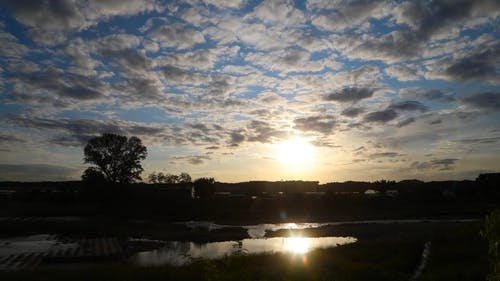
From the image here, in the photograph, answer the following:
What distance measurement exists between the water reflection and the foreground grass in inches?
270

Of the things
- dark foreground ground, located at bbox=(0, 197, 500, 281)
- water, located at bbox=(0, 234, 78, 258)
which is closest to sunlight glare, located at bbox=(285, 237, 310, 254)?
dark foreground ground, located at bbox=(0, 197, 500, 281)

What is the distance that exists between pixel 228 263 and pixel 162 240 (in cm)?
4390

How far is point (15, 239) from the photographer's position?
5016 cm

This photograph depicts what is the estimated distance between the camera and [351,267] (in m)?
26.3

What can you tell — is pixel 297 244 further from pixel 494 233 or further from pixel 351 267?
pixel 494 233

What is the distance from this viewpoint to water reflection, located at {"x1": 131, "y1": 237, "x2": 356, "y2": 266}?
37938mm

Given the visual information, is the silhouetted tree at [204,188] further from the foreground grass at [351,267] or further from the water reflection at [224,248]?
the foreground grass at [351,267]

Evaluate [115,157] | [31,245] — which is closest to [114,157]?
[115,157]

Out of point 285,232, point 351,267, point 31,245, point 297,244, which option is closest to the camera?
point 351,267

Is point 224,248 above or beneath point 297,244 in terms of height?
beneath

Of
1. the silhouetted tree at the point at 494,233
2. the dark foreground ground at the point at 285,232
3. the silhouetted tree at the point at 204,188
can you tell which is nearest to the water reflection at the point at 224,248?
the dark foreground ground at the point at 285,232

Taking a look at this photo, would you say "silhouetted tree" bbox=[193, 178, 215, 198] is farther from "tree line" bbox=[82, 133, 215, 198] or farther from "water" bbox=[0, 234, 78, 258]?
"water" bbox=[0, 234, 78, 258]

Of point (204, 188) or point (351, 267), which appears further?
point (204, 188)

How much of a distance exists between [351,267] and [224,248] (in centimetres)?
2140
